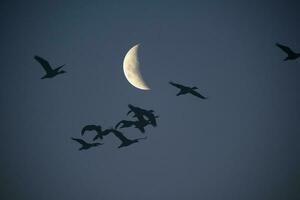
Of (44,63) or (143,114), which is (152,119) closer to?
(143,114)

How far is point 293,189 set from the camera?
10081cm

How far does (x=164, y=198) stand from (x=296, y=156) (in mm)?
33179

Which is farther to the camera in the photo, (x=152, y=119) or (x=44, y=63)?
(x=44, y=63)

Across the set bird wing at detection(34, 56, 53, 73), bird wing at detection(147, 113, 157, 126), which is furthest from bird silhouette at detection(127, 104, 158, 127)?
bird wing at detection(34, 56, 53, 73)

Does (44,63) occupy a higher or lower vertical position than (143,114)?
higher

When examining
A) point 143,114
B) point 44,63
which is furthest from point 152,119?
point 44,63

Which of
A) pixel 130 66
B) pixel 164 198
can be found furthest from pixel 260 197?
pixel 130 66

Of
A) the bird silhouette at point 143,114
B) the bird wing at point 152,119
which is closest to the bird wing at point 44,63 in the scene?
the bird silhouette at point 143,114

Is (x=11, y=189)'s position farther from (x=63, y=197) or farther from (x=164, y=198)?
(x=164, y=198)

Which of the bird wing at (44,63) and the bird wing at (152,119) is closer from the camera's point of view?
the bird wing at (152,119)

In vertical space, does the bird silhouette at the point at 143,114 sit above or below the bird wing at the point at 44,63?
below

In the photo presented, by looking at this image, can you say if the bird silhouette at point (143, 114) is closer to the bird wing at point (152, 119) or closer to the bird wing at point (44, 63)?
the bird wing at point (152, 119)

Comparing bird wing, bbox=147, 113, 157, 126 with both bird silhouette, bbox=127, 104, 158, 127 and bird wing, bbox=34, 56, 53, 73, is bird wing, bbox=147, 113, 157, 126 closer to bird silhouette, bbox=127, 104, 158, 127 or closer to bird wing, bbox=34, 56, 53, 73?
bird silhouette, bbox=127, 104, 158, 127

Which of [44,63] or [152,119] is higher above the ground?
[44,63]
